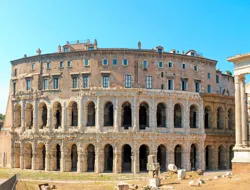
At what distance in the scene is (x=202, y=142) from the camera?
48.0 m

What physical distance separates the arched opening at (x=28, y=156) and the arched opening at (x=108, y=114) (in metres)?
12.0

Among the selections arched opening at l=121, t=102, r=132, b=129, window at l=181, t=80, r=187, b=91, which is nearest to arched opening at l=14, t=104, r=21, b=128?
arched opening at l=121, t=102, r=132, b=129

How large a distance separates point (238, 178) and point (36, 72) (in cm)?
3250

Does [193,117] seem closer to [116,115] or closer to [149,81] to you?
[149,81]

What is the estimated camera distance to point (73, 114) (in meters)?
48.6

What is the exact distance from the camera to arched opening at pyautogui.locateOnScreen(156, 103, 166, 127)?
4806 centimetres

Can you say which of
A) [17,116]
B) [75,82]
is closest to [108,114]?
[75,82]

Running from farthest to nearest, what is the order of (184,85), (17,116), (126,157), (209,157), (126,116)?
(17,116)
(126,116)
(209,157)
(126,157)
(184,85)

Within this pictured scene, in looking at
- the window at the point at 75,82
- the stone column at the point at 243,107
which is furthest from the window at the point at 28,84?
the stone column at the point at 243,107

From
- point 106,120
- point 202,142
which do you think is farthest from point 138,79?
point 202,142

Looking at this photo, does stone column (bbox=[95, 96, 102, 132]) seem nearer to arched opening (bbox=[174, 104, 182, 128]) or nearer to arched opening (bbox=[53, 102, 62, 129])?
arched opening (bbox=[53, 102, 62, 129])

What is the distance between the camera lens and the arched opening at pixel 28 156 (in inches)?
1959

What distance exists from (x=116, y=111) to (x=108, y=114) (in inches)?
135

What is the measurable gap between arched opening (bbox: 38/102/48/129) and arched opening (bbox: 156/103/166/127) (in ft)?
52.7
